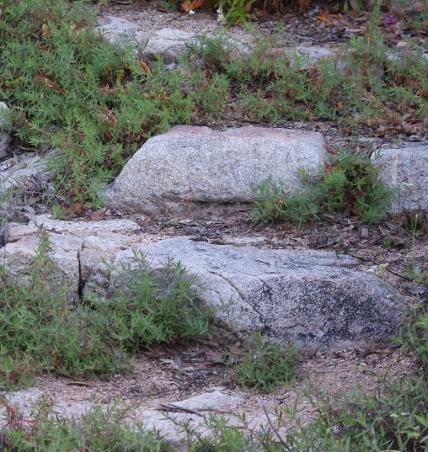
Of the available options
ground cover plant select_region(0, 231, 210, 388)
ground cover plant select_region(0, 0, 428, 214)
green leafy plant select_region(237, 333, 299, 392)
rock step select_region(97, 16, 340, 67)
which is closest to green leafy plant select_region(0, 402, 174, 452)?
ground cover plant select_region(0, 231, 210, 388)

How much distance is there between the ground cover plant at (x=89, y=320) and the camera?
4578mm

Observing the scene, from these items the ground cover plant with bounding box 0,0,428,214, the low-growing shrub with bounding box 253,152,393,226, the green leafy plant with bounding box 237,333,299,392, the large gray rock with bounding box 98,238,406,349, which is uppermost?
the ground cover plant with bounding box 0,0,428,214

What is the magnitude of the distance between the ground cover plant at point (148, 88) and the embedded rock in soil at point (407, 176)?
1.72ft

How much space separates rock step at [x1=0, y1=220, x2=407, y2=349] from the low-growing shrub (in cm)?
57

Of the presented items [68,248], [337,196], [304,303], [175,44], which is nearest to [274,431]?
[304,303]

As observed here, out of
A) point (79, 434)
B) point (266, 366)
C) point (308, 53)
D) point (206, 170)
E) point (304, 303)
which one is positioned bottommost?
point (266, 366)

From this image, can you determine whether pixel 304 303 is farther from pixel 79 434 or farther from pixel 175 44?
pixel 175 44

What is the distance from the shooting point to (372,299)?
4957mm

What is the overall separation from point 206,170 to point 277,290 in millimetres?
1278

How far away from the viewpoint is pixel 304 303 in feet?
16.2

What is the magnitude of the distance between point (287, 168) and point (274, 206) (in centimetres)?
34

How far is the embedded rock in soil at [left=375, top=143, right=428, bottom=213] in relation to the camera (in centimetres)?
573

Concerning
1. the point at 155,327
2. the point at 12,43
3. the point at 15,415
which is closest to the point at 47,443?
the point at 15,415

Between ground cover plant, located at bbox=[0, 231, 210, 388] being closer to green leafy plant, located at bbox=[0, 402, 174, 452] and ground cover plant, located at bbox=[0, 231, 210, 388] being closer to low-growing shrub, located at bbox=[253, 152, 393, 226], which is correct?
green leafy plant, located at bbox=[0, 402, 174, 452]
